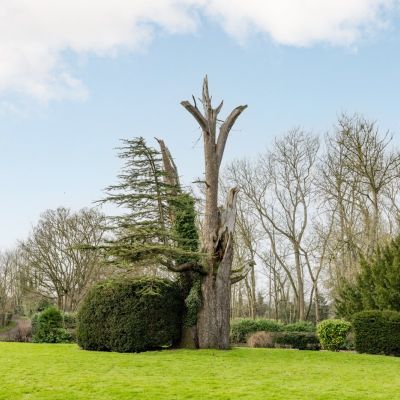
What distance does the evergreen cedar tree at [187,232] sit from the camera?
16891mm

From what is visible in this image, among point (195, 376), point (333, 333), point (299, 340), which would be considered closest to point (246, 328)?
point (299, 340)

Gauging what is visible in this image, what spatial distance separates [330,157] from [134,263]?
16.5 m

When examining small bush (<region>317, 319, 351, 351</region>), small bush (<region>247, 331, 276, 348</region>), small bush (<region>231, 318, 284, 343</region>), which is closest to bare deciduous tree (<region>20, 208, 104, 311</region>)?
small bush (<region>231, 318, 284, 343</region>)

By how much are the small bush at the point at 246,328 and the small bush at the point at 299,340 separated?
304 centimetres

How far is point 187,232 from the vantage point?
18.5 metres

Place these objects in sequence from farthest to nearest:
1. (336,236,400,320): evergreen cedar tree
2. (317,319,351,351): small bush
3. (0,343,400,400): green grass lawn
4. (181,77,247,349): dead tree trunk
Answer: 1. (336,236,400,320): evergreen cedar tree
2. (317,319,351,351): small bush
3. (181,77,247,349): dead tree trunk
4. (0,343,400,400): green grass lawn

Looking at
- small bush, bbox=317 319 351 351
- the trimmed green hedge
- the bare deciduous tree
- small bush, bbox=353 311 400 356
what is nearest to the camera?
small bush, bbox=353 311 400 356

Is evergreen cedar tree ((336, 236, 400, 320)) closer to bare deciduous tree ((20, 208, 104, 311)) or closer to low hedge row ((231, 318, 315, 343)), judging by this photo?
low hedge row ((231, 318, 315, 343))

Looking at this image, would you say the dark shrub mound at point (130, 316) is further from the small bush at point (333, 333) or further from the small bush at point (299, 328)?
the small bush at point (299, 328)

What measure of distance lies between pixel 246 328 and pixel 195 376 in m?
15.3

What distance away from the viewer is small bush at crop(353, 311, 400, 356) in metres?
17.6

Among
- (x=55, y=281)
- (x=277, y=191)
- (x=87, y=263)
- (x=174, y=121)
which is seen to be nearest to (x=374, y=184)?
(x=277, y=191)

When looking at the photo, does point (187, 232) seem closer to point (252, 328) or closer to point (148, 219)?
point (148, 219)

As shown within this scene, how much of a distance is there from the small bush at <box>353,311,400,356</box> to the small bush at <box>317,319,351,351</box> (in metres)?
1.30
